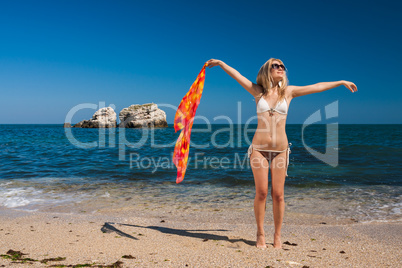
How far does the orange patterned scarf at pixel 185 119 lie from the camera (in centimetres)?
486

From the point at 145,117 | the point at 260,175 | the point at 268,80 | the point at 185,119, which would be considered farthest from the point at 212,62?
the point at 145,117

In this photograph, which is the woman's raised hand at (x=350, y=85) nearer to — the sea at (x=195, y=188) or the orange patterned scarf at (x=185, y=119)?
the orange patterned scarf at (x=185, y=119)

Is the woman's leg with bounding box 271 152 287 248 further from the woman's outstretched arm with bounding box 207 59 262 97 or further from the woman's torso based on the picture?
the woman's outstretched arm with bounding box 207 59 262 97

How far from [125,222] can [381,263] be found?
413cm

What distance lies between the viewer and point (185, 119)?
16.3 ft

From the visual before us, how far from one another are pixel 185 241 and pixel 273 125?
2.22 meters

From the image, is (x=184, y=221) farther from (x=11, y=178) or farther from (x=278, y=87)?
(x=11, y=178)

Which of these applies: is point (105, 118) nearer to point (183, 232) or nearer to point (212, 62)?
point (183, 232)

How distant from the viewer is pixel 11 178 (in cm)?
1059

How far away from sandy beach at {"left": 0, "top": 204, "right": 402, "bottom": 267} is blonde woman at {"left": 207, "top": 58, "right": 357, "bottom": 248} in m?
0.80

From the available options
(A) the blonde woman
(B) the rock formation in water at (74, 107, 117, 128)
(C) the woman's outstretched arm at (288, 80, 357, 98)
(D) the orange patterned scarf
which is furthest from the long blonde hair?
(B) the rock formation in water at (74, 107, 117, 128)

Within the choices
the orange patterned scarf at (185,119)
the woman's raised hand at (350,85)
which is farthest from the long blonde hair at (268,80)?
the orange patterned scarf at (185,119)

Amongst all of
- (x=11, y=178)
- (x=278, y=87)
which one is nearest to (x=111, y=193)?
(x=11, y=178)

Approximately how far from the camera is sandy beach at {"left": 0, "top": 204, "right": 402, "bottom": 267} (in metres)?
3.50
